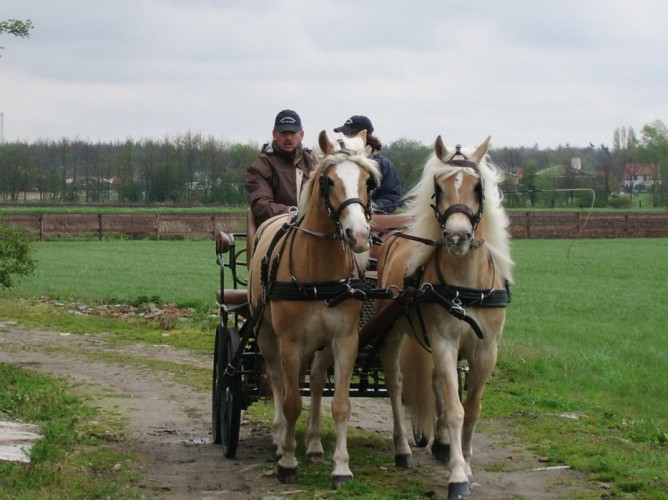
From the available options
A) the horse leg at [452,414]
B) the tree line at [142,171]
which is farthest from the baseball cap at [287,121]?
the tree line at [142,171]

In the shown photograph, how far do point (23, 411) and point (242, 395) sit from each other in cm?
247

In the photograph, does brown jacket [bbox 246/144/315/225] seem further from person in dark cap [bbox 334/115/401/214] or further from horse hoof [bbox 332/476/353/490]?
horse hoof [bbox 332/476/353/490]

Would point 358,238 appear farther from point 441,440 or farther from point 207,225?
point 207,225

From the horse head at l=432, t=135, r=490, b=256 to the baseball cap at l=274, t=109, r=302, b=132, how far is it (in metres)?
1.93

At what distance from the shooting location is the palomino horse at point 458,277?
21.5 feet

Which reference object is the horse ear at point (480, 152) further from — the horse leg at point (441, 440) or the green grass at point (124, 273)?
the green grass at point (124, 273)

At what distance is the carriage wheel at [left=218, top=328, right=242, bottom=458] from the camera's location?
777 centimetres

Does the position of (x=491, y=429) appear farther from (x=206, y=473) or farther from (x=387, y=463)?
(x=206, y=473)

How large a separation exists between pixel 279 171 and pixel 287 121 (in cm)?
44

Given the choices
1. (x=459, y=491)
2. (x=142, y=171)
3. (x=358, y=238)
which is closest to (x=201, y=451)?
(x=459, y=491)

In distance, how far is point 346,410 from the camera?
6863 millimetres

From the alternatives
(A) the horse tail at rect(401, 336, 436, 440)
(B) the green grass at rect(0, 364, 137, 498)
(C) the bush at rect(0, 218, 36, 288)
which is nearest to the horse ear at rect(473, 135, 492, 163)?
(A) the horse tail at rect(401, 336, 436, 440)

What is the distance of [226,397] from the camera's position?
26.8 feet

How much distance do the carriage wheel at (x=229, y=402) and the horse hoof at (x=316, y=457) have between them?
0.56 meters
